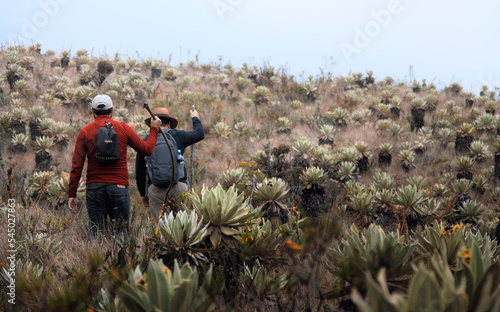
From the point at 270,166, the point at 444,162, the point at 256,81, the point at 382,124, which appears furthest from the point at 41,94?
the point at 444,162

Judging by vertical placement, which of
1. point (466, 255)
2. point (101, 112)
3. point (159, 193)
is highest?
point (101, 112)

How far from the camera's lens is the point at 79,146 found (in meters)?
3.91

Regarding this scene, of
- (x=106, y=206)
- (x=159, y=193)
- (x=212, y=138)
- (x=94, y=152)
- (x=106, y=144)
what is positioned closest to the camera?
(x=106, y=144)

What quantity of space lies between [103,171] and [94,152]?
9.4 inches

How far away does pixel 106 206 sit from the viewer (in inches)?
163

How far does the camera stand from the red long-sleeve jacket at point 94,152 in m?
3.91

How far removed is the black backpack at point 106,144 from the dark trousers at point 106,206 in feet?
1.19

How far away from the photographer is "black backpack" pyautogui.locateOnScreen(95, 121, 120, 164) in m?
3.80

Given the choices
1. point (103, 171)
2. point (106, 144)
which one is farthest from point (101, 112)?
point (103, 171)

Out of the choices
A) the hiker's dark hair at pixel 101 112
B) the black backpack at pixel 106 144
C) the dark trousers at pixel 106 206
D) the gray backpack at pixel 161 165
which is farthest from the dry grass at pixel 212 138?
the hiker's dark hair at pixel 101 112

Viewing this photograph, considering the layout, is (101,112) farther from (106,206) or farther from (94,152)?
(106,206)

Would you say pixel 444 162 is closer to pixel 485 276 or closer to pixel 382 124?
pixel 382 124

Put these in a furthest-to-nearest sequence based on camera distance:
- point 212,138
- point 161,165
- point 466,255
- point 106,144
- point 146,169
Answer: point 212,138 < point 146,169 < point 161,165 < point 106,144 < point 466,255

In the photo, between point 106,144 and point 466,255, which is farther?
point 106,144
